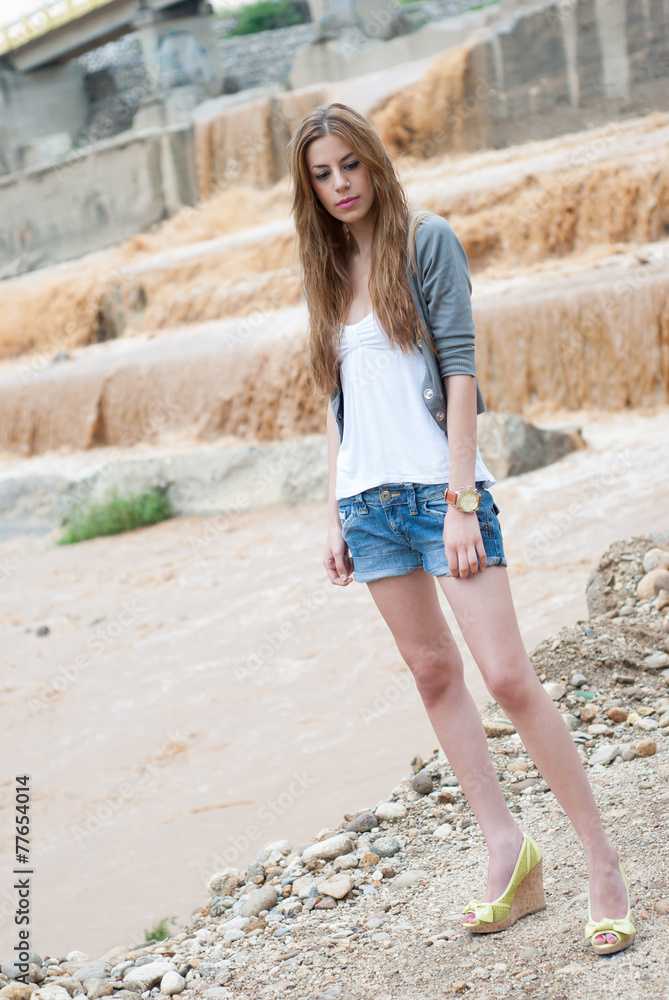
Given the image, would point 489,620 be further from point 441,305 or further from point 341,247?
point 341,247

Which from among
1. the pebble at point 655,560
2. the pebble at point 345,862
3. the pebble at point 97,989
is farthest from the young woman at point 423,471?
the pebble at point 655,560

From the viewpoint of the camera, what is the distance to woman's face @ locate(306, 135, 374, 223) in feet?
6.27

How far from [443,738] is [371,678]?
274 cm

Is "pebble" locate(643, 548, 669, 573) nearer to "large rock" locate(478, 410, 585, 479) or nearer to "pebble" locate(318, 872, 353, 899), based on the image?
"pebble" locate(318, 872, 353, 899)

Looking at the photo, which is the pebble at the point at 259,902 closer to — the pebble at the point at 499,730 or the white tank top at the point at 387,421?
the pebble at the point at 499,730

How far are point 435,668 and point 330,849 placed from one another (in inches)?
38.4

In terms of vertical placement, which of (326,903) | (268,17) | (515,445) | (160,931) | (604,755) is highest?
(268,17)

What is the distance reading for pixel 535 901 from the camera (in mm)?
2000

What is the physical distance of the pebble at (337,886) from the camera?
244 centimetres

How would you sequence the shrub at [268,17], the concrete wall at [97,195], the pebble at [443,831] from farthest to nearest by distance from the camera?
the shrub at [268,17] < the concrete wall at [97,195] < the pebble at [443,831]

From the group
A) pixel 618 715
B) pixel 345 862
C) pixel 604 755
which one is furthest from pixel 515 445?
pixel 345 862

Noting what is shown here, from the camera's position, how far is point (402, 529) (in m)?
1.92

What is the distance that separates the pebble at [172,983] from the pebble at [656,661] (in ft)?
6.13

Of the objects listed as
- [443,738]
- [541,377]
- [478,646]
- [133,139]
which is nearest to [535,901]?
[443,738]
